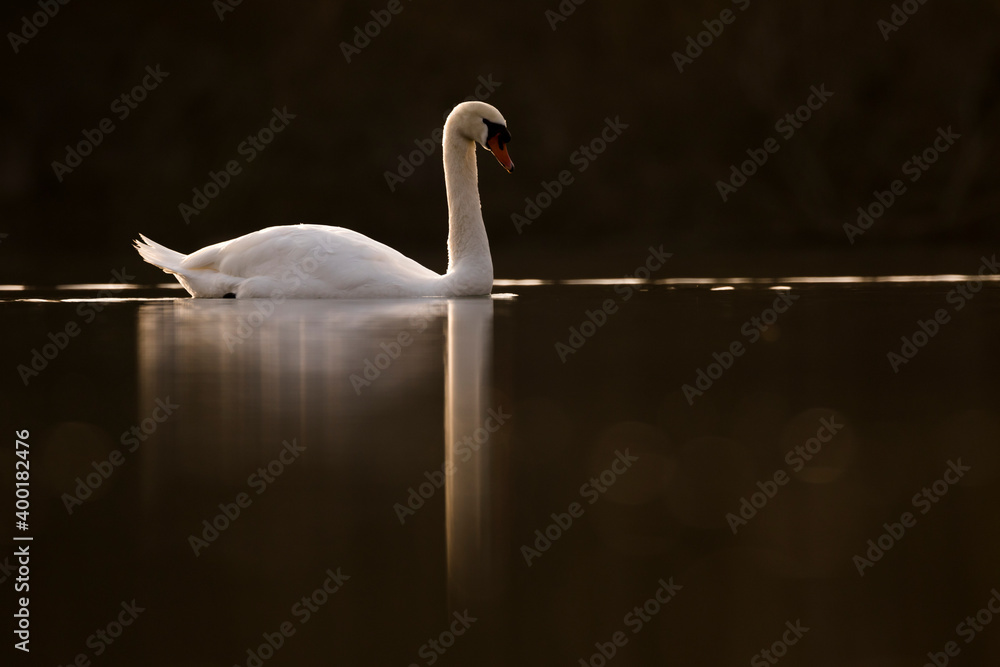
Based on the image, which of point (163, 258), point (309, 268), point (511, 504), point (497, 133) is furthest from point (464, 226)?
point (511, 504)

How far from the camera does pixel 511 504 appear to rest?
309 cm

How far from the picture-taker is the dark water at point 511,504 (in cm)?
232

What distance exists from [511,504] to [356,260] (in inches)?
220

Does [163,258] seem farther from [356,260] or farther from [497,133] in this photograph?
[497,133]

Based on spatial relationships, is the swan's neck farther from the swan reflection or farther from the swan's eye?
the swan reflection

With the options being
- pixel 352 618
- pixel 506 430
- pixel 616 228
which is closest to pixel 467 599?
pixel 352 618

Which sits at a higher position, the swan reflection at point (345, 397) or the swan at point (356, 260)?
the swan at point (356, 260)

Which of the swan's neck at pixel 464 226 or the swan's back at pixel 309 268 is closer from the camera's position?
the swan's back at pixel 309 268

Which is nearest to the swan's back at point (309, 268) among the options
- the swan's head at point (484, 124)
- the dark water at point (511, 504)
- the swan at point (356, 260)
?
the swan at point (356, 260)

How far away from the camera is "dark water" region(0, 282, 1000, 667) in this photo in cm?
232

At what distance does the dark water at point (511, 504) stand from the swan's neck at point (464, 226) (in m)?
2.78

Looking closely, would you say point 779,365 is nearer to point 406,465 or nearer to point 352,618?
point 406,465

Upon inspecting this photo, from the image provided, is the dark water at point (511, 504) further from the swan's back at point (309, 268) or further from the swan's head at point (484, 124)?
the swan's head at point (484, 124)

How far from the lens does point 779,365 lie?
5.44m
